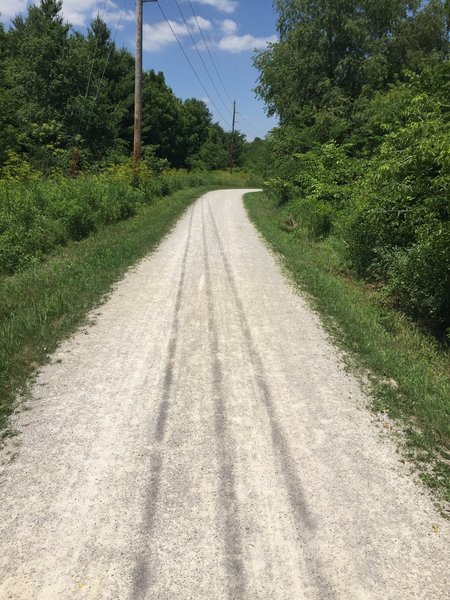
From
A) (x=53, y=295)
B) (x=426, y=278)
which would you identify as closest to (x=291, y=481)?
(x=53, y=295)

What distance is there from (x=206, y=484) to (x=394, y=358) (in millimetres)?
3183

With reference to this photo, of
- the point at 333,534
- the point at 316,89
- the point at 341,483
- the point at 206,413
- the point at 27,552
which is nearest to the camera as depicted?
the point at 27,552

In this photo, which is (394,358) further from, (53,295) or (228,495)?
(53,295)

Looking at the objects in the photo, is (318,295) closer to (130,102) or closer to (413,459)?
(413,459)

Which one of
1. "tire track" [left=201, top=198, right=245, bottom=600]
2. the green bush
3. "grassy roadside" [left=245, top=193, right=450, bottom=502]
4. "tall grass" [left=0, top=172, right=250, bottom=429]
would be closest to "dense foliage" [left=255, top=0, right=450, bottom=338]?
the green bush

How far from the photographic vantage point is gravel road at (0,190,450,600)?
2486 mm

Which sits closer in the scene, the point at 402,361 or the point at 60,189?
the point at 402,361

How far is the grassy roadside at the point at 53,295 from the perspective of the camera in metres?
4.70

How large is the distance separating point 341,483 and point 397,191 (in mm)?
5842

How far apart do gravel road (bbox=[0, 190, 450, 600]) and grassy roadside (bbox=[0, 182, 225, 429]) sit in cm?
29

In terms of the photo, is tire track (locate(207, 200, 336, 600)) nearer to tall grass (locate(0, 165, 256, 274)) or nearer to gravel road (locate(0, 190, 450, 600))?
gravel road (locate(0, 190, 450, 600))

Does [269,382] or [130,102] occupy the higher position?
[130,102]

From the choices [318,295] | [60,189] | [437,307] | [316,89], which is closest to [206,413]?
[318,295]

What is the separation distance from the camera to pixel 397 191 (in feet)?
25.0
